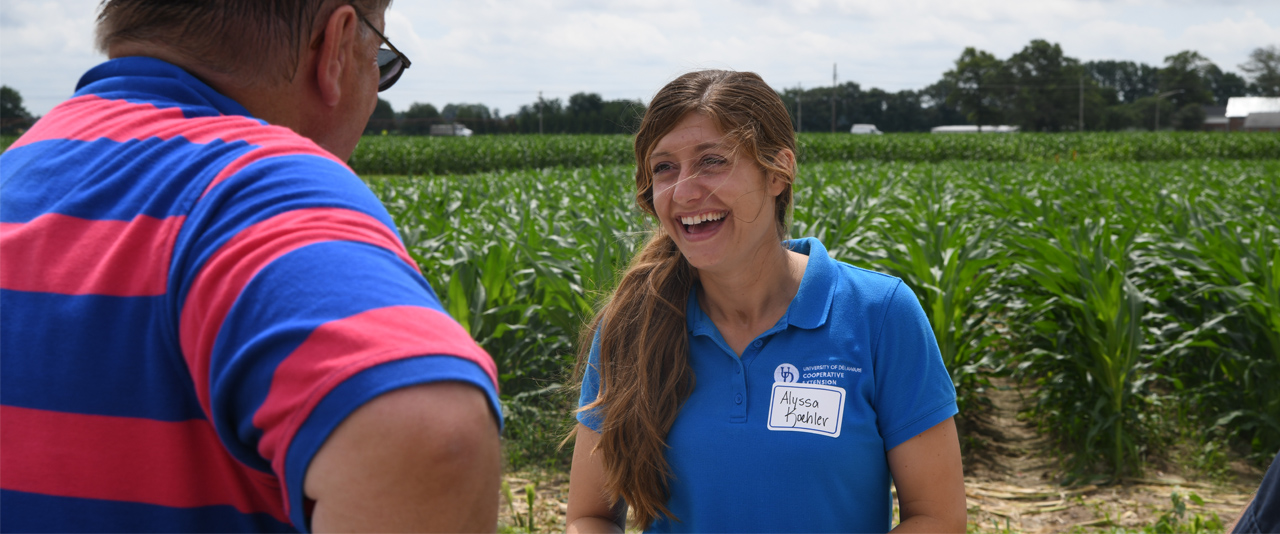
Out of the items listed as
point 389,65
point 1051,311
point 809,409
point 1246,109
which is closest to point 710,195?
point 809,409

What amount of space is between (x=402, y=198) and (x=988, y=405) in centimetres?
684

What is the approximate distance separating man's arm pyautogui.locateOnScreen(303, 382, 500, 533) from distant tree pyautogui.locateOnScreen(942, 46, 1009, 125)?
88.2 meters

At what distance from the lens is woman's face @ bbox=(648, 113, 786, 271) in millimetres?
1784

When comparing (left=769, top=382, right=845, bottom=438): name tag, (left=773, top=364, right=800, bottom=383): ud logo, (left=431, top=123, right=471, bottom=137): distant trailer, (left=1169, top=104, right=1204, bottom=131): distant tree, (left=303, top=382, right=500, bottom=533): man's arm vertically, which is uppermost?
(left=1169, top=104, right=1204, bottom=131): distant tree

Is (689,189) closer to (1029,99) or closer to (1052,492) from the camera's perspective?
(1052,492)

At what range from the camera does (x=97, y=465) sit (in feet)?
2.13

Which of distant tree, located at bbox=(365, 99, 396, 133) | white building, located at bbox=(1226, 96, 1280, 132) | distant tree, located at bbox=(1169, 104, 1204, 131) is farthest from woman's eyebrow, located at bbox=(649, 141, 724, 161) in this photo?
distant tree, located at bbox=(1169, 104, 1204, 131)

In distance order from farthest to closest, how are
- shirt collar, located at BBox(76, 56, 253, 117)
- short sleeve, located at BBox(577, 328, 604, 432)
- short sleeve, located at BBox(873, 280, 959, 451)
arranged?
short sleeve, located at BBox(577, 328, 604, 432)
short sleeve, located at BBox(873, 280, 959, 451)
shirt collar, located at BBox(76, 56, 253, 117)

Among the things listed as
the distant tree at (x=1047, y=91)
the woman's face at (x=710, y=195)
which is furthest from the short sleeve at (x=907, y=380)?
the distant tree at (x=1047, y=91)

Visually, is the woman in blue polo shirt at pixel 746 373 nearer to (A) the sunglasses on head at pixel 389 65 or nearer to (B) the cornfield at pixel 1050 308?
(A) the sunglasses on head at pixel 389 65

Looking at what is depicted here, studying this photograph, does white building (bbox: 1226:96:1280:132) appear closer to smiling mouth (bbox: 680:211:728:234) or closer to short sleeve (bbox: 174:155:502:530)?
smiling mouth (bbox: 680:211:728:234)

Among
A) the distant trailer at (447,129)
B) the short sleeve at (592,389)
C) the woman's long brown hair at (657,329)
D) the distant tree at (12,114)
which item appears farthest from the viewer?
the distant trailer at (447,129)

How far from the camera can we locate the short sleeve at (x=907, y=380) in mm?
1605

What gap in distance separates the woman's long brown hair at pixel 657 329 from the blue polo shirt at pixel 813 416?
5cm
